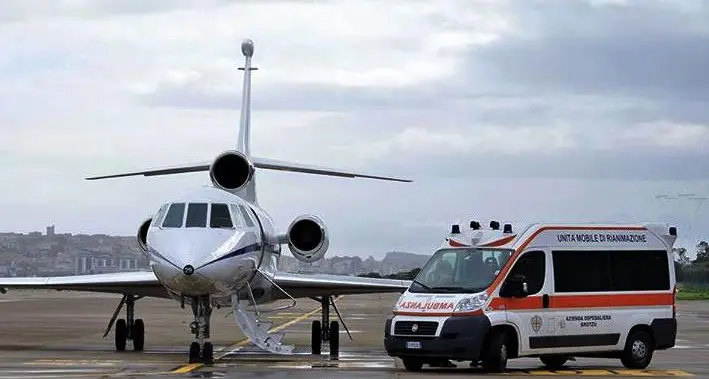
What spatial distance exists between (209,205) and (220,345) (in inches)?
283

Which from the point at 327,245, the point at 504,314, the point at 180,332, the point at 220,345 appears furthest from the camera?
the point at 180,332

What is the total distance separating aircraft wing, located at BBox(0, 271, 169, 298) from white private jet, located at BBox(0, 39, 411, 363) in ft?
0.07

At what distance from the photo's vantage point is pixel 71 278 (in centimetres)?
2627

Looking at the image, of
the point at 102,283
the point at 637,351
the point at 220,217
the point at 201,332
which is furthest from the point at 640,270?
the point at 102,283

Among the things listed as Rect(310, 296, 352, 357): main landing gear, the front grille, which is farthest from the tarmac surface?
the front grille

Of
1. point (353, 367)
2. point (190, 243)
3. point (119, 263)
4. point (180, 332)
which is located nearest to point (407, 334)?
point (353, 367)

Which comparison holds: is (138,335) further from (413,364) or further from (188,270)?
(413,364)

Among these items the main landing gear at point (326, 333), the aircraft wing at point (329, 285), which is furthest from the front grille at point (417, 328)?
→ the aircraft wing at point (329, 285)

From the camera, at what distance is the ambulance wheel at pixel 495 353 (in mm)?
19422

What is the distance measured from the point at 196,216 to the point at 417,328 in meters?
4.68

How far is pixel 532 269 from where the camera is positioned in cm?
2048

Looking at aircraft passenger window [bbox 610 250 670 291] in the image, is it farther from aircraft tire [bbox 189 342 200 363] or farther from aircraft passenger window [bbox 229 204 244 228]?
aircraft tire [bbox 189 342 200 363]

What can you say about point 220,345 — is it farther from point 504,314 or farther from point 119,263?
point 119,263

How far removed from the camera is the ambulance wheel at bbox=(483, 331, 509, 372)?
63.7 feet
